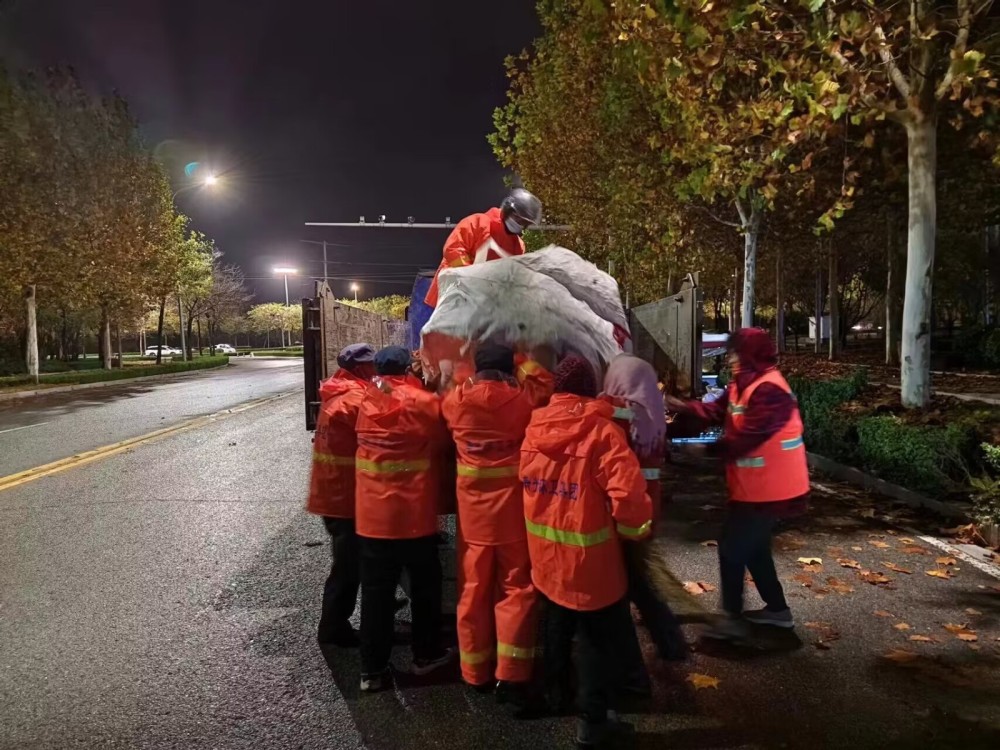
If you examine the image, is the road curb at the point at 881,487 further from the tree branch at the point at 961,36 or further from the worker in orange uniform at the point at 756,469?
the tree branch at the point at 961,36

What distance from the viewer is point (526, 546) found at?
3033mm

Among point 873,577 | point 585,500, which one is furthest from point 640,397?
point 873,577

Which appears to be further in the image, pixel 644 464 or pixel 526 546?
pixel 644 464

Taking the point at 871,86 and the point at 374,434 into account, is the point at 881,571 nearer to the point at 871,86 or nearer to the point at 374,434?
the point at 374,434

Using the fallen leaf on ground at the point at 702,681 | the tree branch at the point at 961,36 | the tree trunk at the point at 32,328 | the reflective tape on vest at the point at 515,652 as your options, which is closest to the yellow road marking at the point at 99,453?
the reflective tape on vest at the point at 515,652

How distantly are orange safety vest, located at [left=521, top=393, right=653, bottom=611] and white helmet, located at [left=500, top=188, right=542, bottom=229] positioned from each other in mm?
1671

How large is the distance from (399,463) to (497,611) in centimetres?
80

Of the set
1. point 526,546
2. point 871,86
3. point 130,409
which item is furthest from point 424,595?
point 130,409

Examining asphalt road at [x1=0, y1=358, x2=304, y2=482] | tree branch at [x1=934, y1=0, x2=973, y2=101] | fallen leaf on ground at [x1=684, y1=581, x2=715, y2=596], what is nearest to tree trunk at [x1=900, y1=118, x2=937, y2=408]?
tree branch at [x1=934, y1=0, x2=973, y2=101]

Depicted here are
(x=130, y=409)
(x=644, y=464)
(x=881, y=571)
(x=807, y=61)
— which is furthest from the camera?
(x=130, y=409)

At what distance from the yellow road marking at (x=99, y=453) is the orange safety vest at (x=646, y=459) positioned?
24.2 feet

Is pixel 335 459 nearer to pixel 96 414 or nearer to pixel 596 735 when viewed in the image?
pixel 596 735

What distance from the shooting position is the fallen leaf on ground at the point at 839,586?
4473 millimetres

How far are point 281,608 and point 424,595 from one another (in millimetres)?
1371
